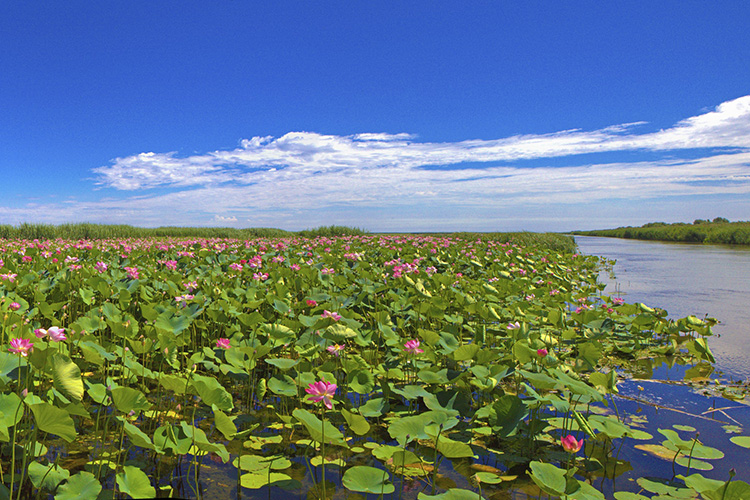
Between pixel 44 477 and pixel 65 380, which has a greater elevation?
pixel 65 380

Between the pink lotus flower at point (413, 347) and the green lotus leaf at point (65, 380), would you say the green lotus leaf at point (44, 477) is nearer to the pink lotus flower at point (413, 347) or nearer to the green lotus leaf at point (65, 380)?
the green lotus leaf at point (65, 380)

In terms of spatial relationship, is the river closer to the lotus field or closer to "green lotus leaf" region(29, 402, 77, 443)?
the lotus field

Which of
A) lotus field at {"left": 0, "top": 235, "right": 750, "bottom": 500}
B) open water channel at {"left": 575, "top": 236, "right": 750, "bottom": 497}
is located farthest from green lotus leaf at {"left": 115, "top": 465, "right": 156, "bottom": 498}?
open water channel at {"left": 575, "top": 236, "right": 750, "bottom": 497}

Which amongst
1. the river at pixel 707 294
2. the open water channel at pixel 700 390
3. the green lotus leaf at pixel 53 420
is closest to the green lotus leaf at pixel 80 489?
the green lotus leaf at pixel 53 420

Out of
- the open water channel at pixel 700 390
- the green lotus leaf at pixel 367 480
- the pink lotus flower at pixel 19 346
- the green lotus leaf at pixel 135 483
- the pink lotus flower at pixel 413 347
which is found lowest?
the open water channel at pixel 700 390

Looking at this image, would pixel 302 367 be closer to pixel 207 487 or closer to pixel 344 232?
pixel 207 487

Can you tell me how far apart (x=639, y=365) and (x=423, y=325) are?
2.01 meters

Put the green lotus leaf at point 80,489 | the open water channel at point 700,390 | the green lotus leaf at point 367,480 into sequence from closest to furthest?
the green lotus leaf at point 80,489 → the green lotus leaf at point 367,480 → the open water channel at point 700,390

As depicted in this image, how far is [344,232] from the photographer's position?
19.4m

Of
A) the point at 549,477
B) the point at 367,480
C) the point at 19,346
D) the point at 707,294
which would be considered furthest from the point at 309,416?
the point at 707,294

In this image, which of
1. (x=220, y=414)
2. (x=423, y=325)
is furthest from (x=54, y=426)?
(x=423, y=325)

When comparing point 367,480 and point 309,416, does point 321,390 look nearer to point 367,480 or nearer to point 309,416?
point 309,416

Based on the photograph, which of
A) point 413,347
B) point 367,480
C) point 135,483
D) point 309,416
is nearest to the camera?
point 135,483

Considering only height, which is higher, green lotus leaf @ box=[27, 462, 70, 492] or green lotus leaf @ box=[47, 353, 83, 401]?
green lotus leaf @ box=[47, 353, 83, 401]
